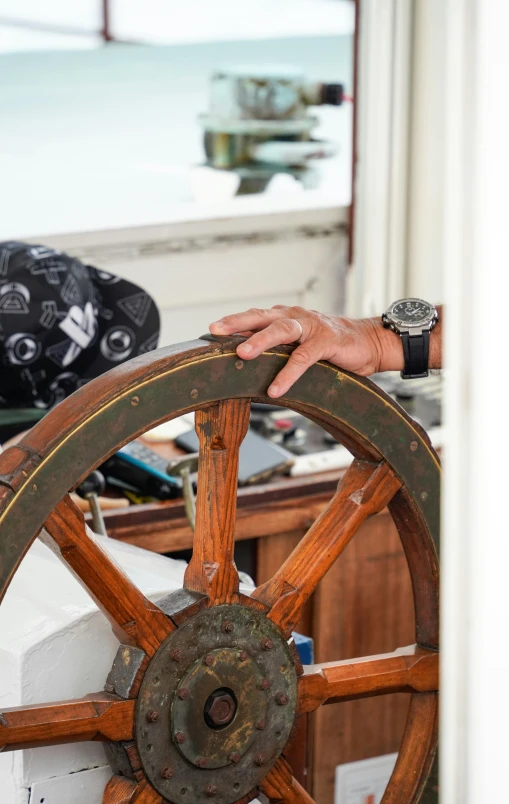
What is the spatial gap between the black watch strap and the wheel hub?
1.21 feet

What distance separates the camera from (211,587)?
935mm

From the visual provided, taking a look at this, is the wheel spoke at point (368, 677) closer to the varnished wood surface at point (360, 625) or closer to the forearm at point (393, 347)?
the forearm at point (393, 347)

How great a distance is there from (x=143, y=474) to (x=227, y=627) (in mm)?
887

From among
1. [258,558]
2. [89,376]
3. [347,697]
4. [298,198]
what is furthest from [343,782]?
[298,198]

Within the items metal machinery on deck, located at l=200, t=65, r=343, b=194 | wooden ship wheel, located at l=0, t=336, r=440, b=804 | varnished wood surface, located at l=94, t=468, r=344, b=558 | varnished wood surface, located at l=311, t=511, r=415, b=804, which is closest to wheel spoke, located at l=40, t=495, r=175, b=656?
wooden ship wheel, located at l=0, t=336, r=440, b=804

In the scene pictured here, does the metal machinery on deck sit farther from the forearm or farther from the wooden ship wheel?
the wooden ship wheel

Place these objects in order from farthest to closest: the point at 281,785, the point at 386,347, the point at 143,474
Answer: the point at 143,474, the point at 386,347, the point at 281,785

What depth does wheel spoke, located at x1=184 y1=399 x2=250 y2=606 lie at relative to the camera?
0.93 m

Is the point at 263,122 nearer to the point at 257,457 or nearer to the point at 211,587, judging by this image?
the point at 257,457

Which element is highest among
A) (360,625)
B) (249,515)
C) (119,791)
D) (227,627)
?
(227,627)

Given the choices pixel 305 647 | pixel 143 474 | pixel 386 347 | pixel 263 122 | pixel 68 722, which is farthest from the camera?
pixel 263 122

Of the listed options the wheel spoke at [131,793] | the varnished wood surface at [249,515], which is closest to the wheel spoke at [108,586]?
the wheel spoke at [131,793]

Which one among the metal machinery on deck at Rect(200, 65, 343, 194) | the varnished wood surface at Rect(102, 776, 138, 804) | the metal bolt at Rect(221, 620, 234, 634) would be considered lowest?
the varnished wood surface at Rect(102, 776, 138, 804)

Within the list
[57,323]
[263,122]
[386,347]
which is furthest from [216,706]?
[263,122]
